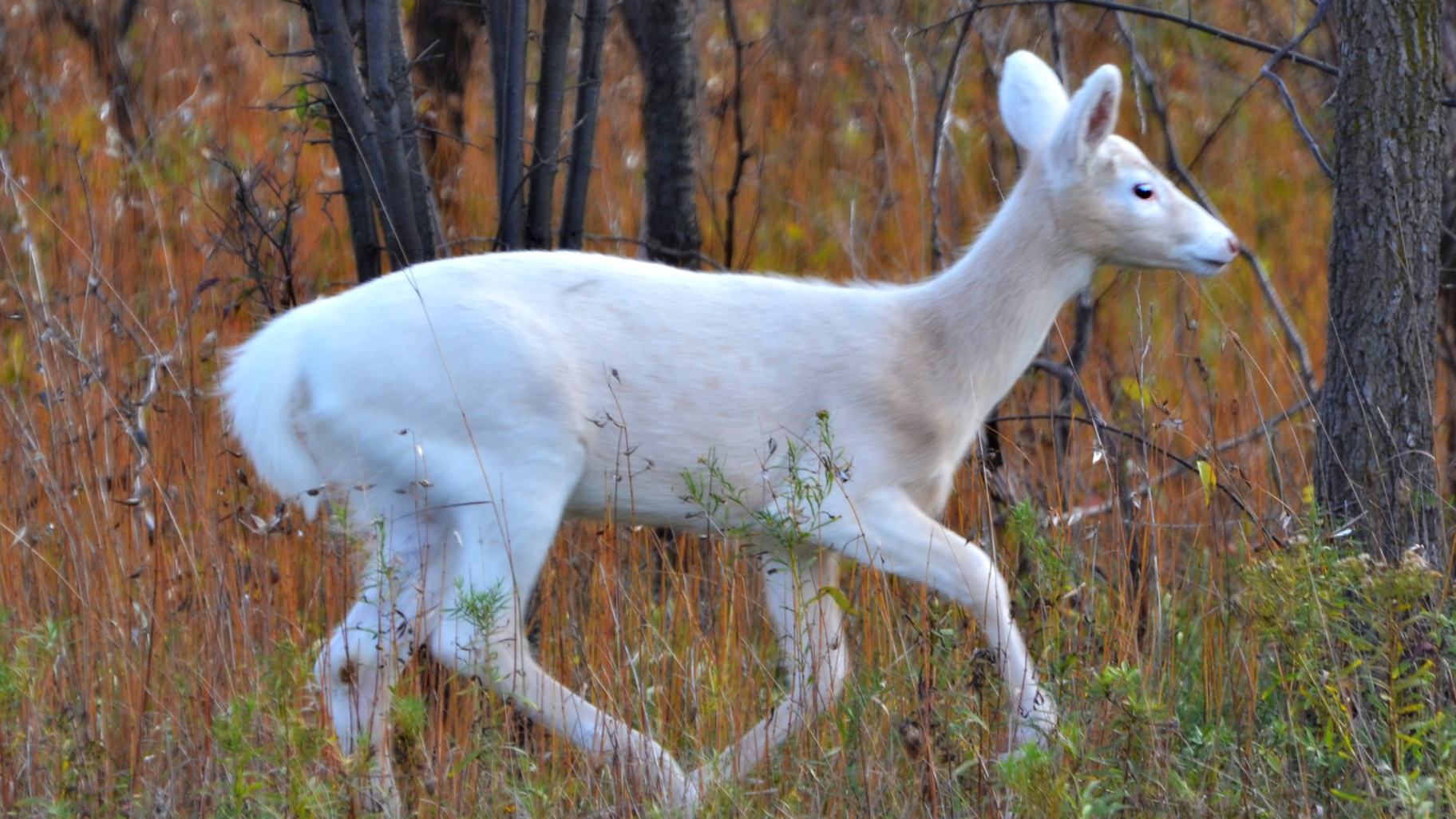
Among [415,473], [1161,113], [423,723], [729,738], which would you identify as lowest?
[729,738]

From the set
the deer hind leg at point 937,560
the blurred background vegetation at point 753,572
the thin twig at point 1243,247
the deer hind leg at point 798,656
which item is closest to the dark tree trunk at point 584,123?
the blurred background vegetation at point 753,572

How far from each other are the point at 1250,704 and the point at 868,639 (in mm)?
991

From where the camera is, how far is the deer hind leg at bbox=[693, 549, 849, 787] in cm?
311

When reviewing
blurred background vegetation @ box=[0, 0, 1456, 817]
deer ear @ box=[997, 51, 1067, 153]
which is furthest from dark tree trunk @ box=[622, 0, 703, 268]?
deer ear @ box=[997, 51, 1067, 153]

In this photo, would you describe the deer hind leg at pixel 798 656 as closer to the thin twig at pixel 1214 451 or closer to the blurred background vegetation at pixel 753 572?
the blurred background vegetation at pixel 753 572

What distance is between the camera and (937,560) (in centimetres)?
358

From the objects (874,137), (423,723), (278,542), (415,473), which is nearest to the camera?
(423,723)

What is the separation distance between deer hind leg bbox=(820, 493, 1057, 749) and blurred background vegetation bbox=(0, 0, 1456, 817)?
12cm

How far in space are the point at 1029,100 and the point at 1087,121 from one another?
384mm

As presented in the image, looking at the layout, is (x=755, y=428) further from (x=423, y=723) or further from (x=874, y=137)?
(x=874, y=137)

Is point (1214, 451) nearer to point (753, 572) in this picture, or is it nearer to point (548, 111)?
point (753, 572)

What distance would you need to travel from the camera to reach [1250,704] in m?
3.22

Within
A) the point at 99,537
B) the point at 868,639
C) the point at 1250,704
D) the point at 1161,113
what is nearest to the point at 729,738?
the point at 868,639

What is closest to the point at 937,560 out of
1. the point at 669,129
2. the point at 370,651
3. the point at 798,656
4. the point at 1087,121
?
the point at 798,656
